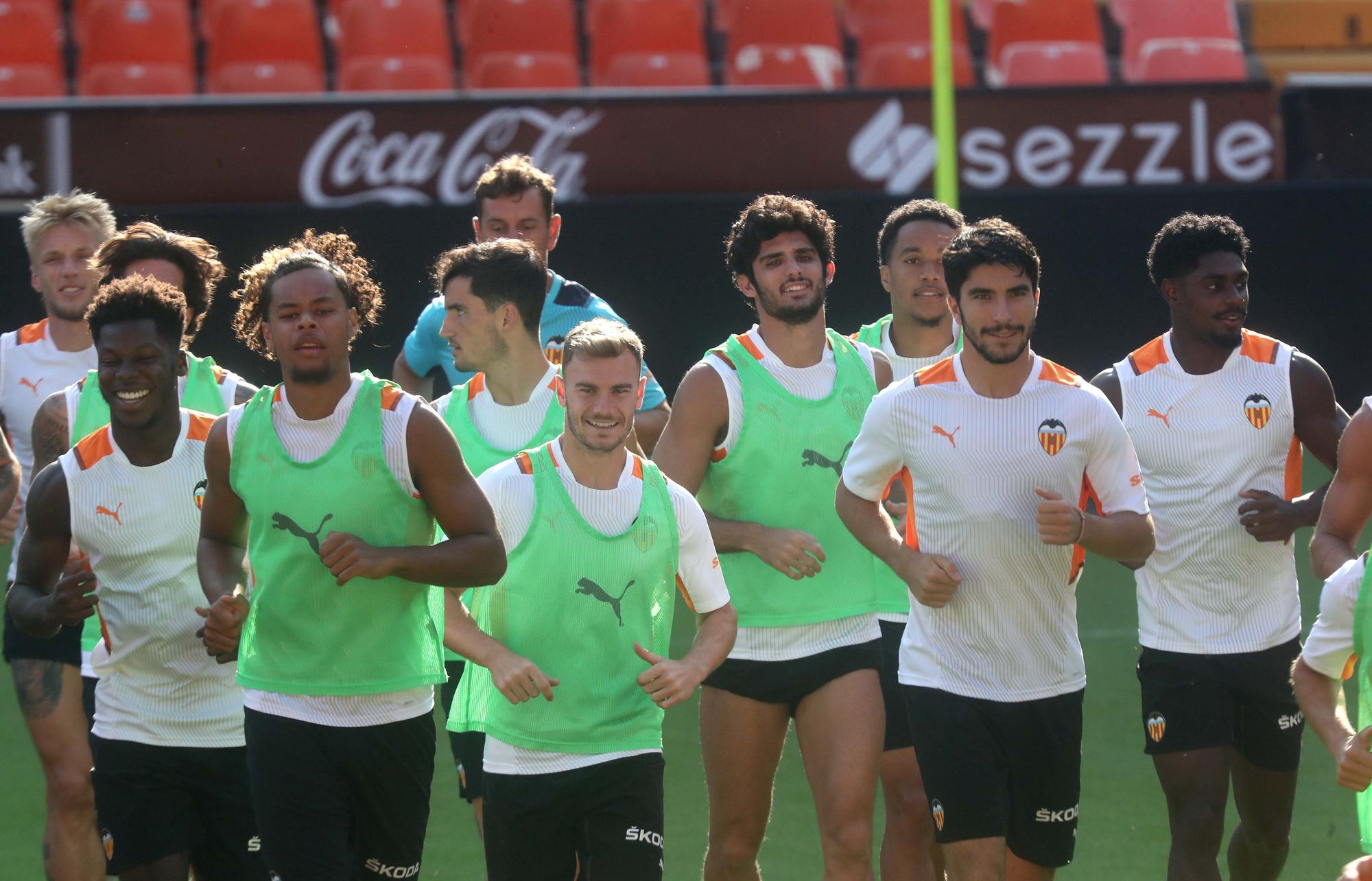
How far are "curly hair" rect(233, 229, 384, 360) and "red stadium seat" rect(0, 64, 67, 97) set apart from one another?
955 centimetres

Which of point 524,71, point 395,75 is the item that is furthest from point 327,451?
point 524,71

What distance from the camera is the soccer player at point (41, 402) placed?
18.1ft

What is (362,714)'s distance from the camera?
177 inches

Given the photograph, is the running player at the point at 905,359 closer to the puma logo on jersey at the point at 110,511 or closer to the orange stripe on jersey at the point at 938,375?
the orange stripe on jersey at the point at 938,375

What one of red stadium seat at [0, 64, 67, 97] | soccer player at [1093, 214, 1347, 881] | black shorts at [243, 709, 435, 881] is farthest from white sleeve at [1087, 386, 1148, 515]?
red stadium seat at [0, 64, 67, 97]

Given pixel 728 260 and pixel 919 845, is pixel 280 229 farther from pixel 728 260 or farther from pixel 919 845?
pixel 919 845

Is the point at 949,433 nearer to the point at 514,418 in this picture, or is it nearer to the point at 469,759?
the point at 514,418

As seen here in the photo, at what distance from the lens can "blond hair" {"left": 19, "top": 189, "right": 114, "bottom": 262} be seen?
6.20m

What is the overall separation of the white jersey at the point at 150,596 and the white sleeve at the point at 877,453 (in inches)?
70.0

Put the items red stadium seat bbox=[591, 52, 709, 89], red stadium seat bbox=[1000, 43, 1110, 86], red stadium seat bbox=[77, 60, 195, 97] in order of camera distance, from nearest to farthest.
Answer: red stadium seat bbox=[77, 60, 195, 97] → red stadium seat bbox=[591, 52, 709, 89] → red stadium seat bbox=[1000, 43, 1110, 86]

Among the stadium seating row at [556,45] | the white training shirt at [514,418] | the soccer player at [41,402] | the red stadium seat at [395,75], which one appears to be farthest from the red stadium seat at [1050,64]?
the white training shirt at [514,418]

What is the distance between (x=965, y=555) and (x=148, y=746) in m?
2.23

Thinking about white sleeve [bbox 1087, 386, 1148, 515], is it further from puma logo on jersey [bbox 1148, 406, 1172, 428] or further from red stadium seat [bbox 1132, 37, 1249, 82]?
red stadium seat [bbox 1132, 37, 1249, 82]

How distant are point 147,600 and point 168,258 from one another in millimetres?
1147
